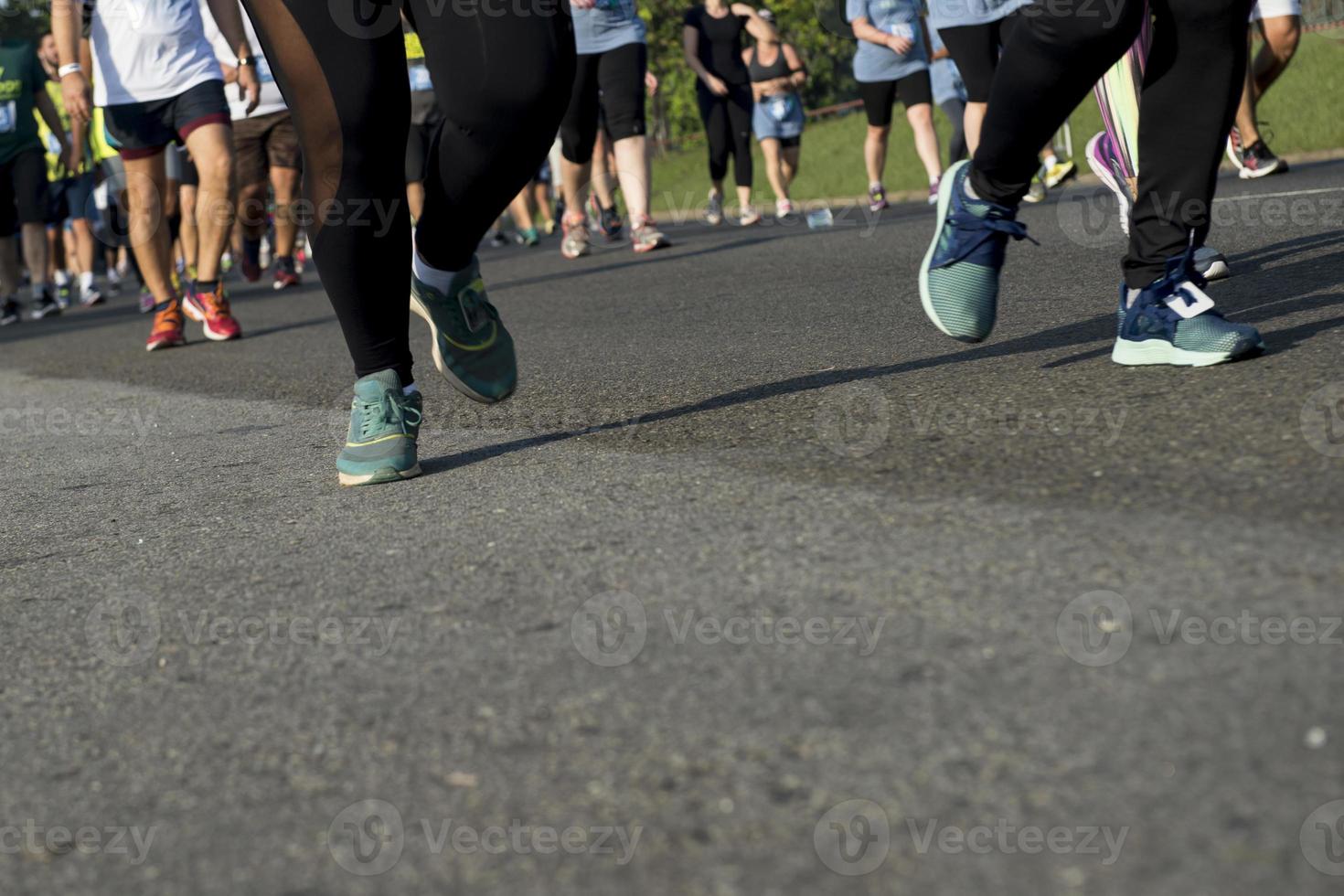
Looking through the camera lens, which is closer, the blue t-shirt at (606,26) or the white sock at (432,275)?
the white sock at (432,275)

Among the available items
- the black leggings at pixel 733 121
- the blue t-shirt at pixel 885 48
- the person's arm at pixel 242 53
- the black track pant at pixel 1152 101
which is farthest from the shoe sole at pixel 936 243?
the black leggings at pixel 733 121

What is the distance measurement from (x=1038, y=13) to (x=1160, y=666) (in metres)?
1.95

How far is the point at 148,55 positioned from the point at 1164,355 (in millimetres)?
5575

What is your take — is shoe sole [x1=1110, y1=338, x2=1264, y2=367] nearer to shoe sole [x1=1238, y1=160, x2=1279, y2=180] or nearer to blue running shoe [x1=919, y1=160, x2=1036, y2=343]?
blue running shoe [x1=919, y1=160, x2=1036, y2=343]

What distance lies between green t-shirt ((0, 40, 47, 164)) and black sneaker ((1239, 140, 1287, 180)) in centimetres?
786

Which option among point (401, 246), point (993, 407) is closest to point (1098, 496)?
point (993, 407)

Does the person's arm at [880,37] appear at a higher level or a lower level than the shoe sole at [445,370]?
lower

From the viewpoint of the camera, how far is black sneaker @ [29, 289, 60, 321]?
516 inches

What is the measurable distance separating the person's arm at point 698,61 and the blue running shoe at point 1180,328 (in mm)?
11093

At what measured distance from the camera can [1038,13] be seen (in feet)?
10.7

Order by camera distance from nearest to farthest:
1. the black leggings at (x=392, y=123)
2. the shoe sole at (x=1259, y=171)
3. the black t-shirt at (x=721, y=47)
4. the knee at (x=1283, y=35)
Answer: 1. the black leggings at (x=392, y=123)
2. the knee at (x=1283, y=35)
3. the shoe sole at (x=1259, y=171)
4. the black t-shirt at (x=721, y=47)

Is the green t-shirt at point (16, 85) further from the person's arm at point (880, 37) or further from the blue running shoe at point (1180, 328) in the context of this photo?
the blue running shoe at point (1180, 328)

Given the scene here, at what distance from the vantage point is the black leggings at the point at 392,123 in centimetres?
305

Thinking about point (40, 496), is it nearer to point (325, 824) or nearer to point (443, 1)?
point (443, 1)
